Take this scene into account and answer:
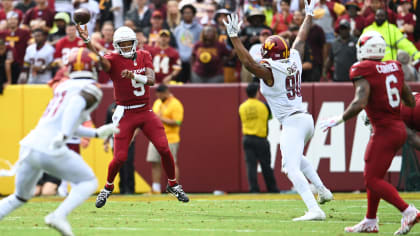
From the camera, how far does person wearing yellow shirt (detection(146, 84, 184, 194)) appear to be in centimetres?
1377

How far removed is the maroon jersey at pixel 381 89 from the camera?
725 cm

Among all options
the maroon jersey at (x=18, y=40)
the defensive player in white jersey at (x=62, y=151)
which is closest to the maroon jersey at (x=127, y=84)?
the defensive player in white jersey at (x=62, y=151)

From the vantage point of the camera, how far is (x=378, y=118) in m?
7.30

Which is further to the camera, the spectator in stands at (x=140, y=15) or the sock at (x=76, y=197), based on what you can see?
the spectator in stands at (x=140, y=15)

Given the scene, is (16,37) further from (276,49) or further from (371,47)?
(371,47)

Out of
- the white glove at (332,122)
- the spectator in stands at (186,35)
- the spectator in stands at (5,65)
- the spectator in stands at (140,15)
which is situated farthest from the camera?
the spectator in stands at (140,15)

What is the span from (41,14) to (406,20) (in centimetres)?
718

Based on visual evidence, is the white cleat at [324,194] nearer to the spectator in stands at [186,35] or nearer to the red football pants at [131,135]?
the red football pants at [131,135]

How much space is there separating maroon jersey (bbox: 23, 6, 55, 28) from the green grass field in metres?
5.26

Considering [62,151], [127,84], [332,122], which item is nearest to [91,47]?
[127,84]

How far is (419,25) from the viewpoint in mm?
14055

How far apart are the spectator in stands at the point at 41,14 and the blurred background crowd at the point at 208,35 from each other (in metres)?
0.02

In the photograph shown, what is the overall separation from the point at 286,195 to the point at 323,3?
4.49m

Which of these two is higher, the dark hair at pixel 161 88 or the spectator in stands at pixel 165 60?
the spectator in stands at pixel 165 60
